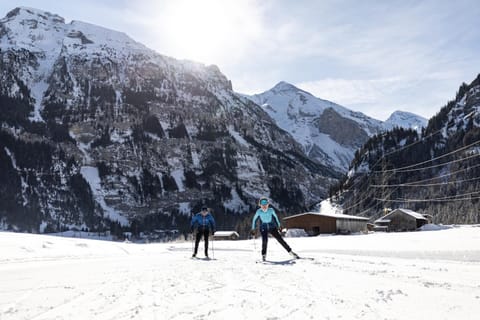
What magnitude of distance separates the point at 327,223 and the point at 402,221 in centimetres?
1283

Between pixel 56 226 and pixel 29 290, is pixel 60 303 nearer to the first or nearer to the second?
pixel 29 290

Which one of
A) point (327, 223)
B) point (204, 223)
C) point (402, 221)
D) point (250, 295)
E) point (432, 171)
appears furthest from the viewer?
point (432, 171)

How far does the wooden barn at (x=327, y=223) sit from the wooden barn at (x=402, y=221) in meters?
3.84

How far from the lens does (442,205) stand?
127 meters

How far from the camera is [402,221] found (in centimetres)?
7006

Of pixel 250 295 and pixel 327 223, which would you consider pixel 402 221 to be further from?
pixel 250 295

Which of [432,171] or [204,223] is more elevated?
[432,171]

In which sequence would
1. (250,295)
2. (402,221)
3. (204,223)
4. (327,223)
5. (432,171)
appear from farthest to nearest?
1. (432,171)
2. (402,221)
3. (327,223)
4. (204,223)
5. (250,295)

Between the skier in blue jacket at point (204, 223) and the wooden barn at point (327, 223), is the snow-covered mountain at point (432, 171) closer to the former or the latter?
the wooden barn at point (327, 223)

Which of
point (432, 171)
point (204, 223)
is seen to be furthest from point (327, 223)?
point (432, 171)

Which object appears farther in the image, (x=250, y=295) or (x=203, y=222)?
(x=203, y=222)

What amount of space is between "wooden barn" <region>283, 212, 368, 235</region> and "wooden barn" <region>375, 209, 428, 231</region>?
3.84 metres

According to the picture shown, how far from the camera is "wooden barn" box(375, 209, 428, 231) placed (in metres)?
68.9

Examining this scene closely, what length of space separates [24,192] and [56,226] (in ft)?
79.2
